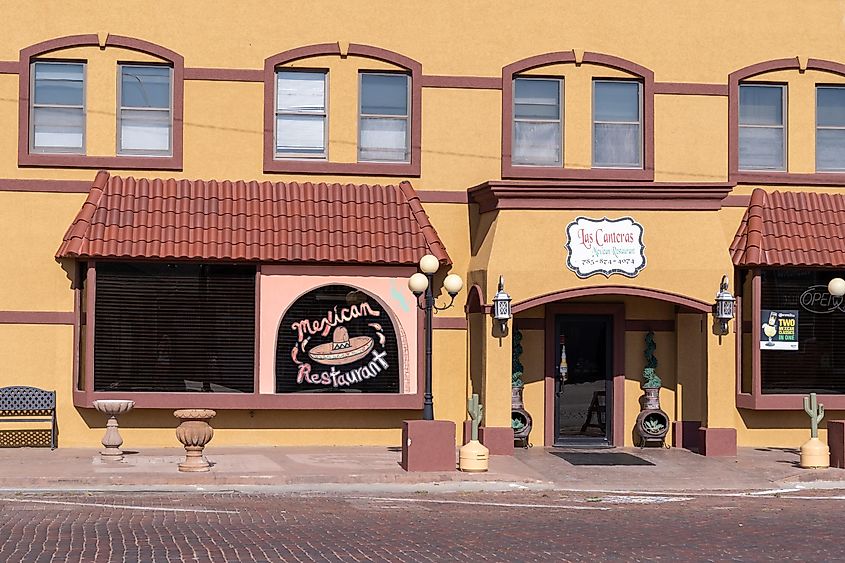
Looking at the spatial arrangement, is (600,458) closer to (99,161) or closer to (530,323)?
(530,323)

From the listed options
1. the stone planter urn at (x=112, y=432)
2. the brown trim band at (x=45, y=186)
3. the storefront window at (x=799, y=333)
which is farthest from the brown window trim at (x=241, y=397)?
the storefront window at (x=799, y=333)

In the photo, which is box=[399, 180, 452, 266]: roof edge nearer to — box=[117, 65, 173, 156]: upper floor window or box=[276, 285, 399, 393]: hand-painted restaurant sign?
box=[276, 285, 399, 393]: hand-painted restaurant sign

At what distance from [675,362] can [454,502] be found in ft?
29.5

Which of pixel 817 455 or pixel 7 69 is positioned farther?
pixel 7 69

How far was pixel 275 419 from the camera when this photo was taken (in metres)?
23.9

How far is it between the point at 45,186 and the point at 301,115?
15.6ft

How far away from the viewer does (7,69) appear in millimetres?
23781

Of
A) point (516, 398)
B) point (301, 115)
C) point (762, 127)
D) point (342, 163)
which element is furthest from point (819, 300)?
point (301, 115)

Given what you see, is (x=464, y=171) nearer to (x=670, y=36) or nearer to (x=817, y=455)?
(x=670, y=36)

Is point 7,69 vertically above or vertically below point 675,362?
above

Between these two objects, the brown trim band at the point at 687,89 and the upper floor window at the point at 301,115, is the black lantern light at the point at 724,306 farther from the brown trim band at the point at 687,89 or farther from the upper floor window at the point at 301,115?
the upper floor window at the point at 301,115

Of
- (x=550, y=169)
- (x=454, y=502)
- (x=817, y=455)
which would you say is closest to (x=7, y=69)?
(x=550, y=169)

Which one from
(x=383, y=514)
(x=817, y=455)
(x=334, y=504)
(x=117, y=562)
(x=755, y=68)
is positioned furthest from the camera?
(x=755, y=68)

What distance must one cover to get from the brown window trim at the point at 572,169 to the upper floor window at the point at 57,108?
7.72 meters
